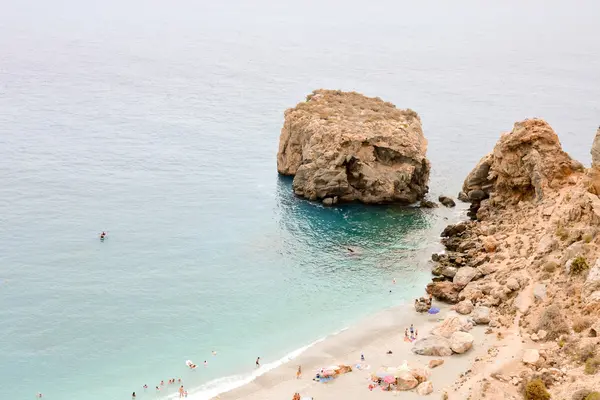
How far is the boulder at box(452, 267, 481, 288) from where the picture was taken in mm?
68312

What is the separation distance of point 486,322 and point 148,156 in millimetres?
70460

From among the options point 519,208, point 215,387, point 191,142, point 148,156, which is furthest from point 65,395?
point 191,142

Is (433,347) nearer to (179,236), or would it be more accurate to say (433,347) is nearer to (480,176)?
(179,236)

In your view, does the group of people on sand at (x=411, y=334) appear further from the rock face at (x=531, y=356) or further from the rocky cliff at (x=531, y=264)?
the rock face at (x=531, y=356)

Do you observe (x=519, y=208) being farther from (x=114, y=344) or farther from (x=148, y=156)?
(x=148, y=156)

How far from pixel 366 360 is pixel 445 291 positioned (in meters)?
13.2

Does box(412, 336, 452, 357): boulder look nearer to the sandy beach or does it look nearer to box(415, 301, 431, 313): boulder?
the sandy beach

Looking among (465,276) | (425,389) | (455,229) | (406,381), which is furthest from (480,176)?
(425,389)

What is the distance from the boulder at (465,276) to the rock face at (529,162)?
14243mm

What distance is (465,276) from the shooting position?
68.9 meters

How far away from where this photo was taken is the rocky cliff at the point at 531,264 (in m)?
48.2

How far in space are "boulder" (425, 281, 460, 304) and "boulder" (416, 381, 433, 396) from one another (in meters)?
16.5

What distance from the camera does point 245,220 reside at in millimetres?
90188

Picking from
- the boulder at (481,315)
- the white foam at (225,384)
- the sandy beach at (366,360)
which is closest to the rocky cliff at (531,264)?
the boulder at (481,315)
